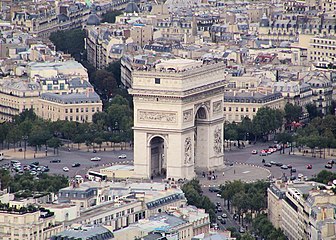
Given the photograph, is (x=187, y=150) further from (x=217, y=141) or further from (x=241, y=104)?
(x=241, y=104)

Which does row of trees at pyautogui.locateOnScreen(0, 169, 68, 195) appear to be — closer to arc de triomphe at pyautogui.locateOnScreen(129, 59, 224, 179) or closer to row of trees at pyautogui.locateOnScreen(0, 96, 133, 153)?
arc de triomphe at pyautogui.locateOnScreen(129, 59, 224, 179)

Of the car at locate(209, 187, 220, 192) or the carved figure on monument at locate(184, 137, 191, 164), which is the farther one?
the carved figure on monument at locate(184, 137, 191, 164)

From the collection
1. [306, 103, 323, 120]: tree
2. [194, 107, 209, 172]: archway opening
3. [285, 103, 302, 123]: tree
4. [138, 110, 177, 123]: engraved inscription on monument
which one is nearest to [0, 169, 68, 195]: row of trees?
[138, 110, 177, 123]: engraved inscription on monument

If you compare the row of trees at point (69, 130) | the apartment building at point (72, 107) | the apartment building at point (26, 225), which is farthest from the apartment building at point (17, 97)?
the apartment building at point (26, 225)

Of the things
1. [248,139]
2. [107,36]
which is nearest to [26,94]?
[248,139]

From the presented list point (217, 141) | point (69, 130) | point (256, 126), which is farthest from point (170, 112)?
point (256, 126)
